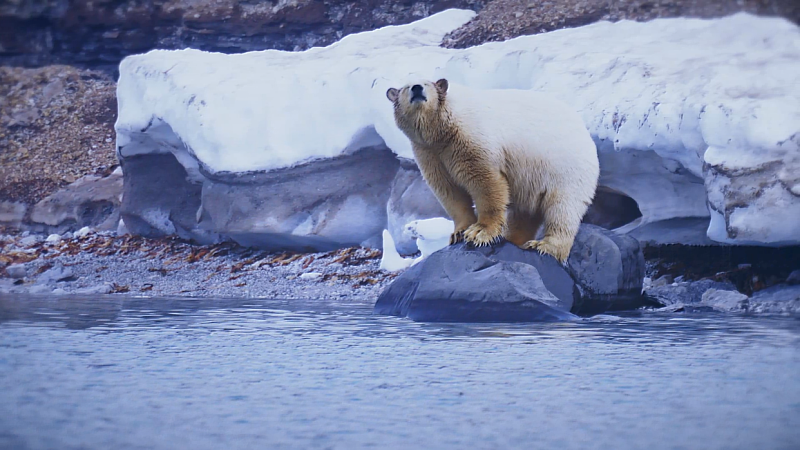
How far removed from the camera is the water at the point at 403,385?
297 centimetres

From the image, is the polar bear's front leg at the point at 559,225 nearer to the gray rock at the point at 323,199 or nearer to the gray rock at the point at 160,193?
the gray rock at the point at 323,199

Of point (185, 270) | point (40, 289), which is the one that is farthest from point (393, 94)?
point (40, 289)

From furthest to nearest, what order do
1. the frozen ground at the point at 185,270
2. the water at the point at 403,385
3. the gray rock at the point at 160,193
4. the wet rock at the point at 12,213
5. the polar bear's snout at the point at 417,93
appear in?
the wet rock at the point at 12,213 → the gray rock at the point at 160,193 → the frozen ground at the point at 185,270 → the polar bear's snout at the point at 417,93 → the water at the point at 403,385

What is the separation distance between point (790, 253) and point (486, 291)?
2.97 metres

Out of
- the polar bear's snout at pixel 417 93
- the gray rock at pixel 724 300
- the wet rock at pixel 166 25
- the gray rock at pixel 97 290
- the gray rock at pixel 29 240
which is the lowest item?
the gray rock at pixel 97 290

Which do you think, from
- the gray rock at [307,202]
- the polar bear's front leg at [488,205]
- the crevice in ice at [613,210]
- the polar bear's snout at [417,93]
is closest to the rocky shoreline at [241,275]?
the gray rock at [307,202]

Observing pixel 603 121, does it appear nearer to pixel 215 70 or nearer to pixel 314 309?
pixel 314 309

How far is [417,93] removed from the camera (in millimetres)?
5488

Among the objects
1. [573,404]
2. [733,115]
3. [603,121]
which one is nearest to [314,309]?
[603,121]

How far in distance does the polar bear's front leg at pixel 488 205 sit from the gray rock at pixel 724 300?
198cm

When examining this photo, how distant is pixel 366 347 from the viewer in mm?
4828

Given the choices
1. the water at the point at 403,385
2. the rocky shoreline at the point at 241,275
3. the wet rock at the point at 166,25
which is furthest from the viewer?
the wet rock at the point at 166,25

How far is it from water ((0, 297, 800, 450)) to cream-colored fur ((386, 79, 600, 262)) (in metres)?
0.76

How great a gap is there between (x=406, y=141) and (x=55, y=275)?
441 centimetres
